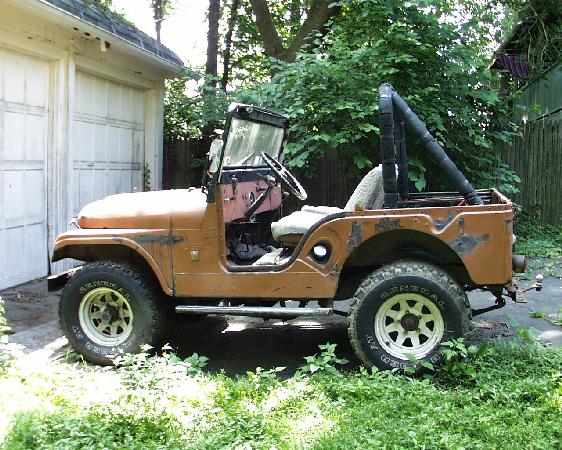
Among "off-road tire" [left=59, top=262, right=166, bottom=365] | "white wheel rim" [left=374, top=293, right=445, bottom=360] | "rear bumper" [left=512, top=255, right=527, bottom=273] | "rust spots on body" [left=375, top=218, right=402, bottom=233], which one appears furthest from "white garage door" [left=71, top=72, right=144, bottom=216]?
"rear bumper" [left=512, top=255, right=527, bottom=273]

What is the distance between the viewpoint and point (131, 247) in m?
5.32

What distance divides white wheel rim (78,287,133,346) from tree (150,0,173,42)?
827 inches

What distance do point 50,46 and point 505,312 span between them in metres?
6.34

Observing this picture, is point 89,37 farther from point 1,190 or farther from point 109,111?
point 1,190

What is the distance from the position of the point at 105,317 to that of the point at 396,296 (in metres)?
2.34

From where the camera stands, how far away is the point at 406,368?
464 centimetres

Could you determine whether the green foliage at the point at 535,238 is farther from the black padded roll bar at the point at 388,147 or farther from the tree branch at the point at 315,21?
the black padded roll bar at the point at 388,147

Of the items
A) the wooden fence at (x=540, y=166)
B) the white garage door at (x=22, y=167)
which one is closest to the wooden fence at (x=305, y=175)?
the wooden fence at (x=540, y=166)

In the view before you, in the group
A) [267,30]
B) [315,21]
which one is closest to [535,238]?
[315,21]

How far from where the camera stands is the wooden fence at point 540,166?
11945mm

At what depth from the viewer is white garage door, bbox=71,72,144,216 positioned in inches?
371

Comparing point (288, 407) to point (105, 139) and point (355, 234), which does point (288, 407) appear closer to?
point (355, 234)

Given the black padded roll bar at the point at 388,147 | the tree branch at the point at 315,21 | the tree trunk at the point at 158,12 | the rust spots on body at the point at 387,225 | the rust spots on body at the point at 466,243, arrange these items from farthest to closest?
the tree trunk at the point at 158,12
the tree branch at the point at 315,21
the black padded roll bar at the point at 388,147
the rust spots on body at the point at 387,225
the rust spots on body at the point at 466,243

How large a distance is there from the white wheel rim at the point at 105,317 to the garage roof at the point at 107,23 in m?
3.98
